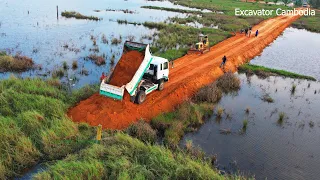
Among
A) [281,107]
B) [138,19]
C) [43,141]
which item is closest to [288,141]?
[281,107]

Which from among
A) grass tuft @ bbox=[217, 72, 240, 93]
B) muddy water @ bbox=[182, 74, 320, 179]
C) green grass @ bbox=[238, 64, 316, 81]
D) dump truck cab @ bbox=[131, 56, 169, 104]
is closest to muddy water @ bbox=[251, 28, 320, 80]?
green grass @ bbox=[238, 64, 316, 81]

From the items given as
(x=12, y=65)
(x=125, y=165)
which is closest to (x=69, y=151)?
(x=125, y=165)

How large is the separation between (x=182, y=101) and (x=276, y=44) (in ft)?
100

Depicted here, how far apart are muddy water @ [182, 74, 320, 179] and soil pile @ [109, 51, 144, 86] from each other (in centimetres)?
534

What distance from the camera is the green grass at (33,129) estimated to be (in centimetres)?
1209

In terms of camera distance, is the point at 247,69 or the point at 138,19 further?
the point at 138,19

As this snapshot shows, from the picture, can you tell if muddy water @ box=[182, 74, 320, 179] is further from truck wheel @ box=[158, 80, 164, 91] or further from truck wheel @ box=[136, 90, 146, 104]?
truck wheel @ box=[158, 80, 164, 91]

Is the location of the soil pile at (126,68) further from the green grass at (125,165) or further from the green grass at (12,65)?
the green grass at (12,65)

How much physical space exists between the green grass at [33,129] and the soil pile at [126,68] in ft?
10.1

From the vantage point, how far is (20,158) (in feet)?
39.1

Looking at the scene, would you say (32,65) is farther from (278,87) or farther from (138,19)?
(138,19)

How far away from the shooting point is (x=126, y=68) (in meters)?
18.2

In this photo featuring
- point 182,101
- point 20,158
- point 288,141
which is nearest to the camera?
point 20,158

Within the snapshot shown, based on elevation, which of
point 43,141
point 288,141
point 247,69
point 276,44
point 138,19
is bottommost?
point 288,141
